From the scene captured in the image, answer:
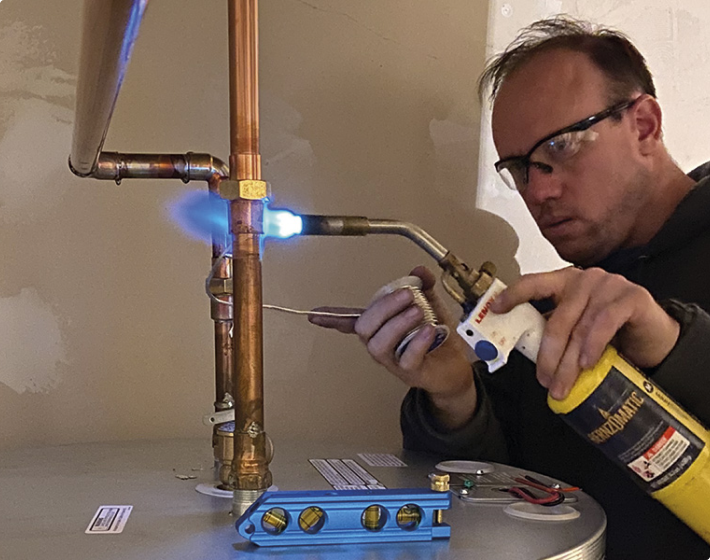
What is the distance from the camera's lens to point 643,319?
56cm

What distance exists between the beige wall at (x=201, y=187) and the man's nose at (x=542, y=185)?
198 mm

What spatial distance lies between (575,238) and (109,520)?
0.65 meters

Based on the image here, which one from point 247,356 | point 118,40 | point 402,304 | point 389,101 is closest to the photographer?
point 118,40

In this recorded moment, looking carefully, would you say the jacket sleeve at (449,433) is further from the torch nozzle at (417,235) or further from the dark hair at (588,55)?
the dark hair at (588,55)

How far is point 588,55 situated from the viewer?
907 millimetres

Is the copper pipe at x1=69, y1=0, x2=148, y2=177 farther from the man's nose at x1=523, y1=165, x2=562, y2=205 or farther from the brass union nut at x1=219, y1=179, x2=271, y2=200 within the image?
the man's nose at x1=523, y1=165, x2=562, y2=205

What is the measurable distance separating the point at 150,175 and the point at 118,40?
39 cm

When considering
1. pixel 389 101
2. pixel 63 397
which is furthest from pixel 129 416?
pixel 389 101

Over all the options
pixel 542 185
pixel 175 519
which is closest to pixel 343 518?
pixel 175 519

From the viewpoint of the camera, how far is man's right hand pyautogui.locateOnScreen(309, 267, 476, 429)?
2.07 feet

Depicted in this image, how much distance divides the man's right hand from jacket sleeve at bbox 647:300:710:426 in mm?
195

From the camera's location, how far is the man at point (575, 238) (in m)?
0.74

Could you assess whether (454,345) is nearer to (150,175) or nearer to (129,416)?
(150,175)

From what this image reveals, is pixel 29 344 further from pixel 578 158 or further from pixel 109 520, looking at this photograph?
pixel 578 158
